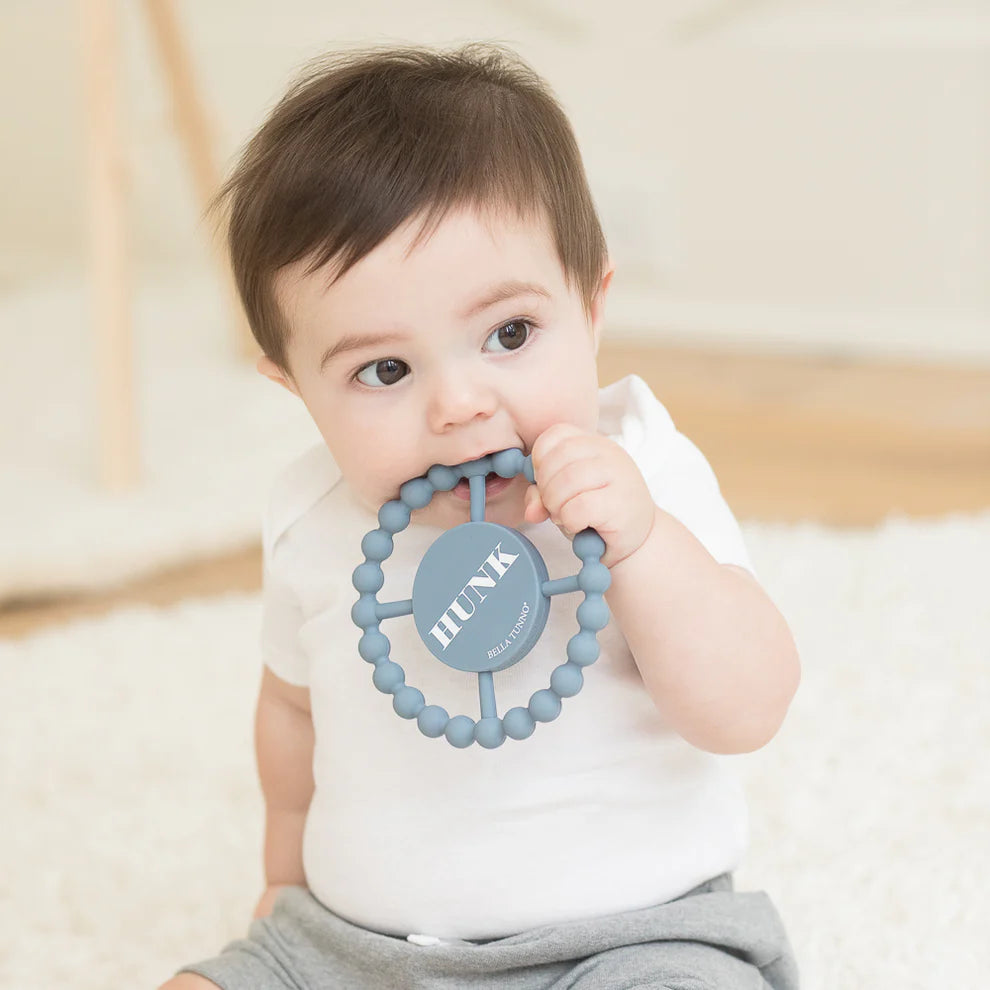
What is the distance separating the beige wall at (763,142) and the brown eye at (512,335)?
143 centimetres

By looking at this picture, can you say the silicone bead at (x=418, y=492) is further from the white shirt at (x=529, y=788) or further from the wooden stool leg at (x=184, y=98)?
the wooden stool leg at (x=184, y=98)

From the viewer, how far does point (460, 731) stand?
2.35 feet

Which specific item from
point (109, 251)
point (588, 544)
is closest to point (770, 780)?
point (588, 544)

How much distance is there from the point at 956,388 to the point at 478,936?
1.54 meters

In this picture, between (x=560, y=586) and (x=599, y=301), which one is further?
(x=599, y=301)

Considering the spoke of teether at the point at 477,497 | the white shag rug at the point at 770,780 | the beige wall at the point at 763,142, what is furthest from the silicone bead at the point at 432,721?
the beige wall at the point at 763,142

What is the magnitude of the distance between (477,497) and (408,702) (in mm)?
113

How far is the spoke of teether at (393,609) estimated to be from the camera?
0.75 meters

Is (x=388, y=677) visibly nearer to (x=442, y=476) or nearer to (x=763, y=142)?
(x=442, y=476)

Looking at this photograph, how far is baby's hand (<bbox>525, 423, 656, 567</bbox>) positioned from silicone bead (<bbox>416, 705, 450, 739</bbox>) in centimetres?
11

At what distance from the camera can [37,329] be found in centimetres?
247

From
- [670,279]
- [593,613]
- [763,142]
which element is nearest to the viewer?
[593,613]

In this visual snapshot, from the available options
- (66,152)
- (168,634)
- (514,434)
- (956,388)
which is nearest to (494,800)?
(514,434)

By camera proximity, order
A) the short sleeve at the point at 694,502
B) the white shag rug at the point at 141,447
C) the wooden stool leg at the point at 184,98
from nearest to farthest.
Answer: the short sleeve at the point at 694,502 → the white shag rug at the point at 141,447 → the wooden stool leg at the point at 184,98
